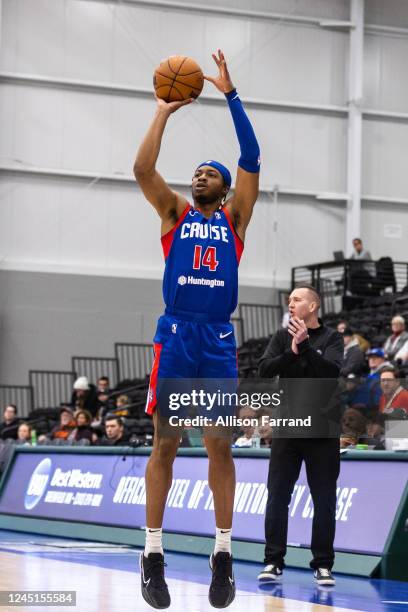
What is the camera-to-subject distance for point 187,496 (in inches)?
392

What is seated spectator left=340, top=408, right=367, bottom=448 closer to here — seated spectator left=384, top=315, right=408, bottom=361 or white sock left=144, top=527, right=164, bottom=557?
white sock left=144, top=527, right=164, bottom=557

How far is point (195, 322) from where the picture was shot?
543cm

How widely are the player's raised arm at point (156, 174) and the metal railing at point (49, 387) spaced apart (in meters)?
17.4

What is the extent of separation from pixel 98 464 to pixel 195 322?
6.53 metres

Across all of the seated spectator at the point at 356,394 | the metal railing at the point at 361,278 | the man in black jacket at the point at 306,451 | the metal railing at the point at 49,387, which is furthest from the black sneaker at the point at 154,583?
the metal railing at the point at 49,387

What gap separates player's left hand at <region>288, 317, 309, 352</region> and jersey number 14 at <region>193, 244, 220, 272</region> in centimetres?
161

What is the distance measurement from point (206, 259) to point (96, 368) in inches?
703

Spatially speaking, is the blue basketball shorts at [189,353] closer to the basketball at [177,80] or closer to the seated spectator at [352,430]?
the basketball at [177,80]

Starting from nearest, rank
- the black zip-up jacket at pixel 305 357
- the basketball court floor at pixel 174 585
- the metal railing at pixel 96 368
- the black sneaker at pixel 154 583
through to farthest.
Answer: the black sneaker at pixel 154 583, the basketball court floor at pixel 174 585, the black zip-up jacket at pixel 305 357, the metal railing at pixel 96 368

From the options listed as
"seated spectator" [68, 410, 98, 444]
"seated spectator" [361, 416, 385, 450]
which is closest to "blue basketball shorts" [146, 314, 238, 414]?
"seated spectator" [361, 416, 385, 450]

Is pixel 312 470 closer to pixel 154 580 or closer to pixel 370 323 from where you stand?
pixel 154 580

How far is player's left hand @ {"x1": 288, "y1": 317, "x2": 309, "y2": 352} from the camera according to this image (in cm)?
697

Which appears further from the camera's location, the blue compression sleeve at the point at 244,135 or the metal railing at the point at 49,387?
the metal railing at the point at 49,387

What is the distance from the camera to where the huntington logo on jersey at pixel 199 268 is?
5438 mm
